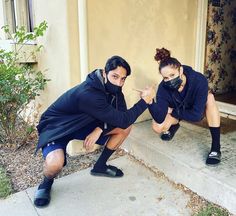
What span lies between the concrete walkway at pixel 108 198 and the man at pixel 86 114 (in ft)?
0.45

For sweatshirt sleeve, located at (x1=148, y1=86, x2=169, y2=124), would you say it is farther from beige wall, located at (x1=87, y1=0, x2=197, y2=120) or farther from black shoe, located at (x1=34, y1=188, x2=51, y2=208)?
Result: black shoe, located at (x1=34, y1=188, x2=51, y2=208)

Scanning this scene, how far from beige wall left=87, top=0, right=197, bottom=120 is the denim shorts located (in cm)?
84

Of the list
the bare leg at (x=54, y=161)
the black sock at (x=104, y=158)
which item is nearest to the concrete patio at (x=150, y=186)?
the black sock at (x=104, y=158)

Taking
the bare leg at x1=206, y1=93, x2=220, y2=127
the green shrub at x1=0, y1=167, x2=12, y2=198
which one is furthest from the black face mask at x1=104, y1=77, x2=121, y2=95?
the green shrub at x1=0, y1=167, x2=12, y2=198

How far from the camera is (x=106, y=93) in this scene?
2449 mm

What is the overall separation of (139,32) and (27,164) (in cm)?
195

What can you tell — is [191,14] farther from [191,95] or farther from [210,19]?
[191,95]

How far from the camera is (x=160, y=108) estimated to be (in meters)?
2.65

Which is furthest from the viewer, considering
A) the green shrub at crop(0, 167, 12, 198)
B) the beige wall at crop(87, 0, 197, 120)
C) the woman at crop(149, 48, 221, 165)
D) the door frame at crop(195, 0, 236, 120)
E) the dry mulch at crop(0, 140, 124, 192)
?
the door frame at crop(195, 0, 236, 120)

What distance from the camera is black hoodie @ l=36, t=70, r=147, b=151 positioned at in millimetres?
2326

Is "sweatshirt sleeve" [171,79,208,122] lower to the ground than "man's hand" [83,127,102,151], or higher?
higher

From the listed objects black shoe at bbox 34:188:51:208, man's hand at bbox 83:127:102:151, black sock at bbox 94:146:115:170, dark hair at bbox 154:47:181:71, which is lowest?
black shoe at bbox 34:188:51:208

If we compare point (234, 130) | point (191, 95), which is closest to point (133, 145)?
point (191, 95)

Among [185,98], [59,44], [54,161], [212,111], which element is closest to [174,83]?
[185,98]
